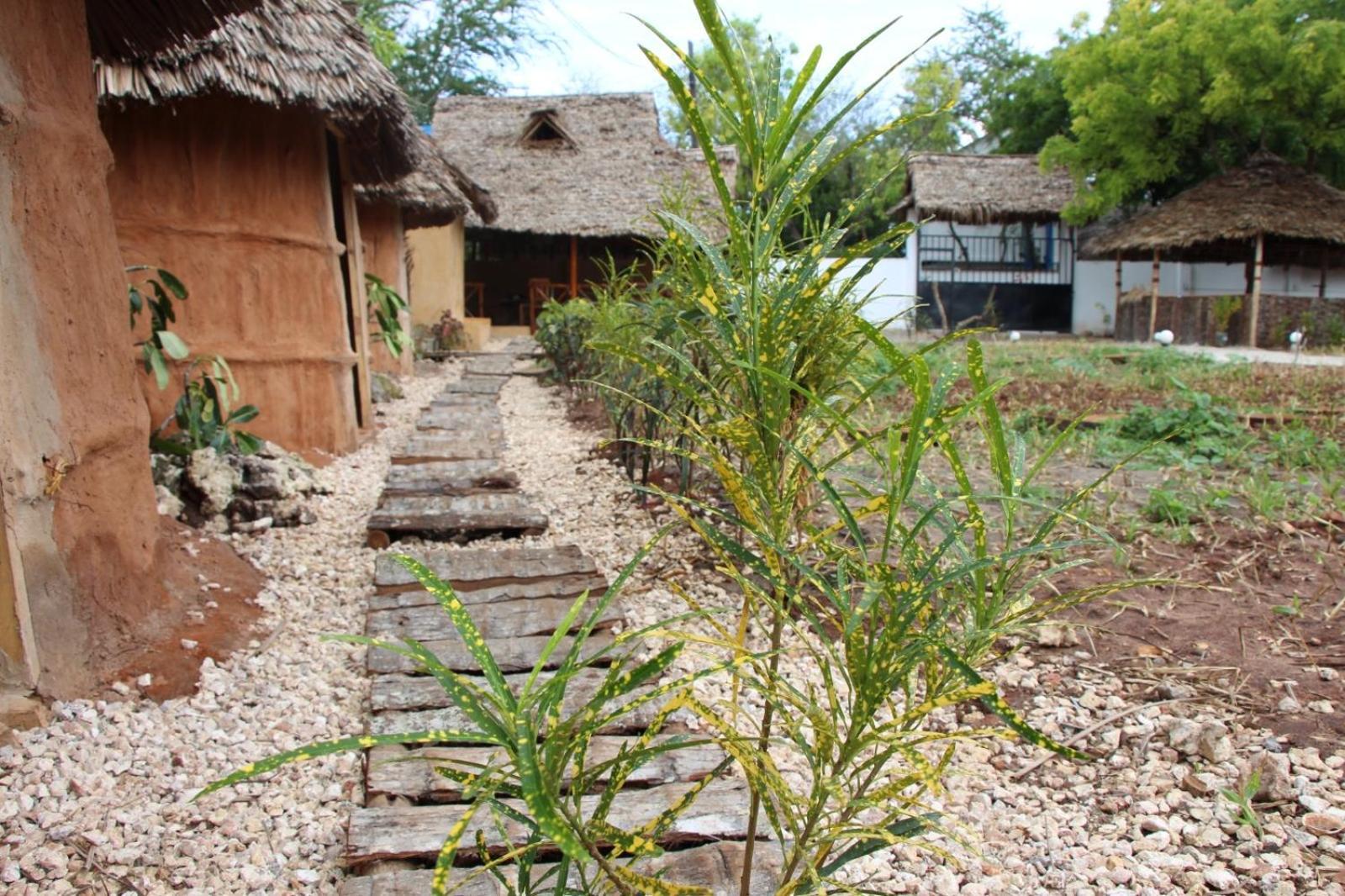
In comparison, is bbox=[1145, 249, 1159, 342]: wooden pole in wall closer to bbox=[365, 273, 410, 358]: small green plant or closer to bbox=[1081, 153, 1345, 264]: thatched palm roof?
bbox=[1081, 153, 1345, 264]: thatched palm roof

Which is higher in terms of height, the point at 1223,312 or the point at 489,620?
the point at 1223,312

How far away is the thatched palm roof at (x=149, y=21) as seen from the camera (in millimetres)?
2883

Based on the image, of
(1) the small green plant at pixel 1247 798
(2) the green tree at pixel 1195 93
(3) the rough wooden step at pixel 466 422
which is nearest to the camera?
(1) the small green plant at pixel 1247 798

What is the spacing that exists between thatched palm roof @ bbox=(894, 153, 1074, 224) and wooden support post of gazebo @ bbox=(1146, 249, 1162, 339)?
7.89 feet

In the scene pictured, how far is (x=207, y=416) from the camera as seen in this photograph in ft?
13.6

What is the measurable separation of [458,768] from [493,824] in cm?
20

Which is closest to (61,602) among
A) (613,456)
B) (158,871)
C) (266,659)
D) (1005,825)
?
(266,659)

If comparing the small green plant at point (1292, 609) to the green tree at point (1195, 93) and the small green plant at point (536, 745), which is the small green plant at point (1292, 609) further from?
the green tree at point (1195, 93)

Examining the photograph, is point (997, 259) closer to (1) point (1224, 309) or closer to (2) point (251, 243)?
(1) point (1224, 309)

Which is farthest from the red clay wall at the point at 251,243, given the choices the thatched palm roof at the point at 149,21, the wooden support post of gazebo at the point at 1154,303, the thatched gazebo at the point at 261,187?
the wooden support post of gazebo at the point at 1154,303

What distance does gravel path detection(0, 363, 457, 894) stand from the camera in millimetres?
1587

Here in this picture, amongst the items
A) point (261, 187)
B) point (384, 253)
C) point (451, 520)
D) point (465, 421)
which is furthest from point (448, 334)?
point (451, 520)

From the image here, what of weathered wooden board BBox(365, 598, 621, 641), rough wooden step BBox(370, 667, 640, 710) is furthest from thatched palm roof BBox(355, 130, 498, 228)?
rough wooden step BBox(370, 667, 640, 710)

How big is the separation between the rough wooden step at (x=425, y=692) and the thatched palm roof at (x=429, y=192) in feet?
19.9
